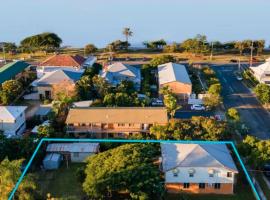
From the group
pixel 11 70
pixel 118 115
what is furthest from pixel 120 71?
pixel 118 115

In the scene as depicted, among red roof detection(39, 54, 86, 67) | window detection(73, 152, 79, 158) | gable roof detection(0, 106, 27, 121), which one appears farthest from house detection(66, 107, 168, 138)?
red roof detection(39, 54, 86, 67)

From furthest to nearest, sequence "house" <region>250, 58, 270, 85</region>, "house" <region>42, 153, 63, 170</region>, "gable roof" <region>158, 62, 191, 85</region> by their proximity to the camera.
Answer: "house" <region>250, 58, 270, 85</region>
"gable roof" <region>158, 62, 191, 85</region>
"house" <region>42, 153, 63, 170</region>

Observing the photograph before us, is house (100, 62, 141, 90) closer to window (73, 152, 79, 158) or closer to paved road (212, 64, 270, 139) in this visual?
paved road (212, 64, 270, 139)

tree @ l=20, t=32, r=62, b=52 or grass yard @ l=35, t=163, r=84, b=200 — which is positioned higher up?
tree @ l=20, t=32, r=62, b=52

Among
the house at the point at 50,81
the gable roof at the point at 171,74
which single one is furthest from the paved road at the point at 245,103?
the house at the point at 50,81

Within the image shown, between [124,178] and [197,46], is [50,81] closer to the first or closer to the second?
[124,178]

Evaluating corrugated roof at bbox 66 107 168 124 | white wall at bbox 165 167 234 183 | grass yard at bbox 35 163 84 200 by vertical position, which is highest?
corrugated roof at bbox 66 107 168 124
